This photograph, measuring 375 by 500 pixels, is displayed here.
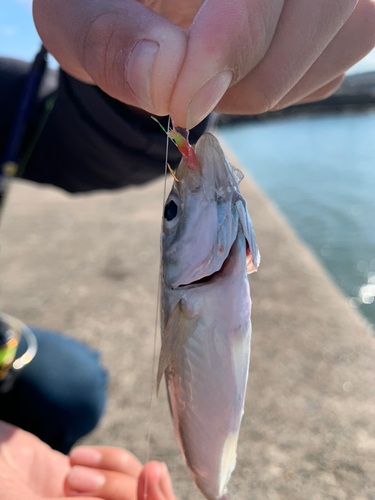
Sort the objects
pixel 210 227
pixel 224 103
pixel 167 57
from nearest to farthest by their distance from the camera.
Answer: pixel 167 57 < pixel 210 227 < pixel 224 103

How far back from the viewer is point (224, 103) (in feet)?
4.00

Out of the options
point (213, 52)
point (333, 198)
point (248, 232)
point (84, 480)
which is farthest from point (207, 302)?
point (333, 198)

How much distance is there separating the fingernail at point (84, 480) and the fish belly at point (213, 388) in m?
0.37

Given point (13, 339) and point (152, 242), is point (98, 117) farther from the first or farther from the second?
point (152, 242)

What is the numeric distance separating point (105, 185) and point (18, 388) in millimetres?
1331

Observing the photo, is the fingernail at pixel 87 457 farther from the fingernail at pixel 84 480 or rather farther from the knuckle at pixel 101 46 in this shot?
the knuckle at pixel 101 46

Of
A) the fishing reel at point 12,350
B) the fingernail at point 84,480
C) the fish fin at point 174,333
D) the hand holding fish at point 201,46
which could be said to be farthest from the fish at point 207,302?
the fishing reel at point 12,350

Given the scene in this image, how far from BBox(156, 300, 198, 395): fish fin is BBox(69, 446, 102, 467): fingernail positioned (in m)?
0.64

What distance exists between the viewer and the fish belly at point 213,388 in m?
1.08

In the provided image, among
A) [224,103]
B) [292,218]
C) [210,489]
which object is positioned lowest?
[292,218]

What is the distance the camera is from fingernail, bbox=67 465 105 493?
1.33 m

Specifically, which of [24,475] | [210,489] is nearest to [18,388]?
[24,475]

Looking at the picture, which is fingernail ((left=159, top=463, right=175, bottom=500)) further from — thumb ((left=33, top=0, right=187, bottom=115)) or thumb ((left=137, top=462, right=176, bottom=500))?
thumb ((left=33, top=0, right=187, bottom=115))

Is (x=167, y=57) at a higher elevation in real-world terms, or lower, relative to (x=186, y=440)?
higher
